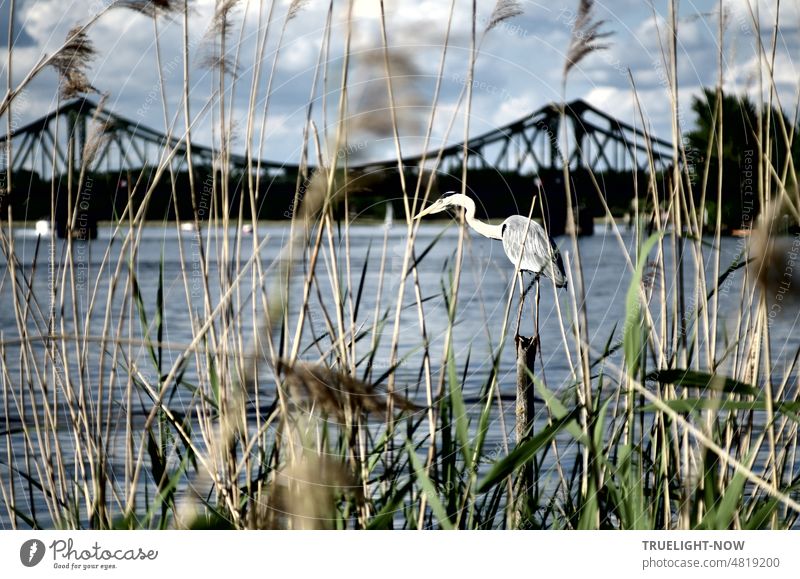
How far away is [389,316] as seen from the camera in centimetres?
169

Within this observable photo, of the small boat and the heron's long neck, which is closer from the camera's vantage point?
the heron's long neck

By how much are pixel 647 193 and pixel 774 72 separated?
32 centimetres

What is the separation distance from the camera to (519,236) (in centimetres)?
150

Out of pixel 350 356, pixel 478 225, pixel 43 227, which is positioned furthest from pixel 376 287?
pixel 43 227

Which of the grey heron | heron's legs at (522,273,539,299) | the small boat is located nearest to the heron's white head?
the grey heron

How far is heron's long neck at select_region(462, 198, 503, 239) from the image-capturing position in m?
1.51

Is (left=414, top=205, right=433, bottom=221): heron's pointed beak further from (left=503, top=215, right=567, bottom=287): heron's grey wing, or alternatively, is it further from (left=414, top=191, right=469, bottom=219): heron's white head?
(left=503, top=215, right=567, bottom=287): heron's grey wing

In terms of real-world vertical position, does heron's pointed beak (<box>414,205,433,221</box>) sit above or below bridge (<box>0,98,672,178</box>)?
below

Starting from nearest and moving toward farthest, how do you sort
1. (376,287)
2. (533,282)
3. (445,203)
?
(445,203), (533,282), (376,287)

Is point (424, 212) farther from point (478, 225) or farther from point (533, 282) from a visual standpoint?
point (533, 282)

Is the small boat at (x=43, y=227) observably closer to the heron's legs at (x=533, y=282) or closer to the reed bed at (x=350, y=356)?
the reed bed at (x=350, y=356)

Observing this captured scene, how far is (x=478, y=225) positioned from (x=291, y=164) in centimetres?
34

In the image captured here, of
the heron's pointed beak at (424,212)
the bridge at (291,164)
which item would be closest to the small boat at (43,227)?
the bridge at (291,164)
